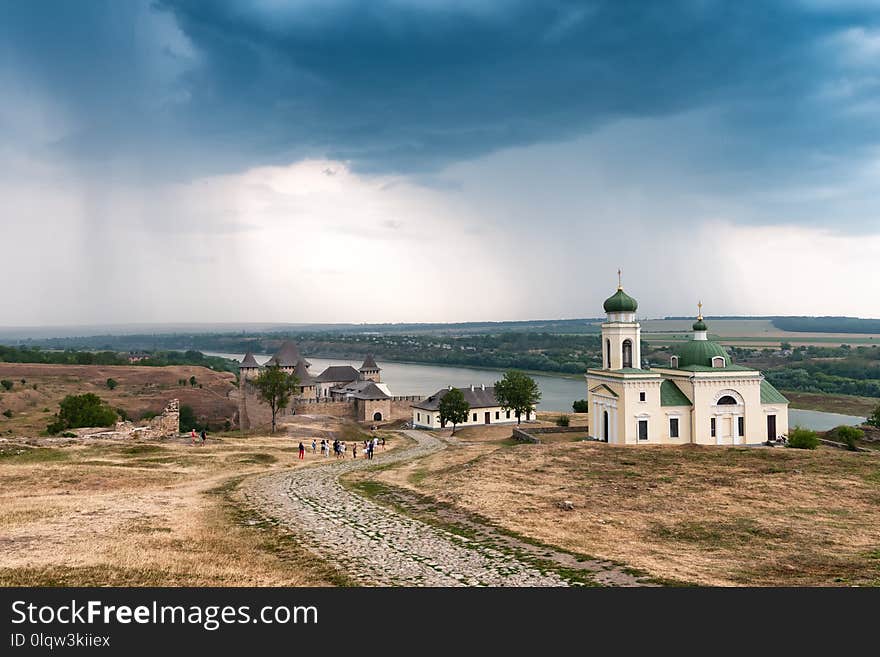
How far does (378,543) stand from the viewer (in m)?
12.2

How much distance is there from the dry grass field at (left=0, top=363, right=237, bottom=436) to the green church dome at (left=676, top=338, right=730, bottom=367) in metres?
40.6

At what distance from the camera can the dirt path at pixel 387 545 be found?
32.0ft

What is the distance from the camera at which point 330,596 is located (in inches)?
294

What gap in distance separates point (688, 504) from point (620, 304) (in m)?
18.6

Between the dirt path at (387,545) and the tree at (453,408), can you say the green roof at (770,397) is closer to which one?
the tree at (453,408)

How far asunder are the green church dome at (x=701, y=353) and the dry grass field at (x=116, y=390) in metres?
40.6

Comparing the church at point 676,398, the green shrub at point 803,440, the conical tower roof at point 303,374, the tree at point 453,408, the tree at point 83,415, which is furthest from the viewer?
the conical tower roof at point 303,374

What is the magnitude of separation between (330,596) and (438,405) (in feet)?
140

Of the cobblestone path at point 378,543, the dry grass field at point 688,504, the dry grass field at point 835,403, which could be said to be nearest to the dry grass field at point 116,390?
the cobblestone path at point 378,543

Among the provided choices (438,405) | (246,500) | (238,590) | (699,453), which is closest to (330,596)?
(238,590)

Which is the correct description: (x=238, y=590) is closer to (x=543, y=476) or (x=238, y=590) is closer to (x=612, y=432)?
(x=543, y=476)

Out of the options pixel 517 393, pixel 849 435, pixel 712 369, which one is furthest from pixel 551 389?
pixel 849 435

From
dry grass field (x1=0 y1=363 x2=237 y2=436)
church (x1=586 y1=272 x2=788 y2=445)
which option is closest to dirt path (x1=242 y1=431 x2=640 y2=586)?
church (x1=586 y1=272 x2=788 y2=445)

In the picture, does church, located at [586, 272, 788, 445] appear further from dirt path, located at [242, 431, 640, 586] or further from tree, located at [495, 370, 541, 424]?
dirt path, located at [242, 431, 640, 586]
